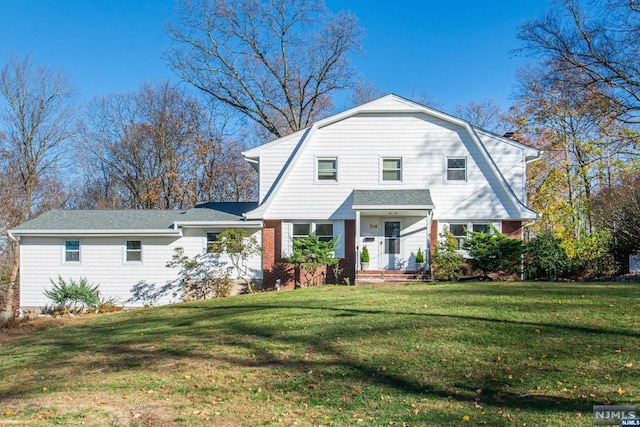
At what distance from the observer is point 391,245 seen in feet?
62.0

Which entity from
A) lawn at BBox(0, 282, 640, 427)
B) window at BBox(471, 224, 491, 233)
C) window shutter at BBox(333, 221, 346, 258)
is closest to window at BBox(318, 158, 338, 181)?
window shutter at BBox(333, 221, 346, 258)

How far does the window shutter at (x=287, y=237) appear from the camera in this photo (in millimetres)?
18875

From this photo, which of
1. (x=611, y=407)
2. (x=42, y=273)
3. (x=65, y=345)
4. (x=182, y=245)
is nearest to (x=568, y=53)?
(x=182, y=245)

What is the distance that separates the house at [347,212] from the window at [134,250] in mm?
37

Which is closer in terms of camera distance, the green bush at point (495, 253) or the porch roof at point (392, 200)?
the green bush at point (495, 253)

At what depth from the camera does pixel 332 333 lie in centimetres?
839

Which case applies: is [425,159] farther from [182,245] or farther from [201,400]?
[201,400]

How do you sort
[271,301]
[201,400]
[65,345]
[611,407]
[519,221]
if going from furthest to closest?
[519,221], [271,301], [65,345], [201,400], [611,407]

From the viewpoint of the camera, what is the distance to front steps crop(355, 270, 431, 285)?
17562 mm

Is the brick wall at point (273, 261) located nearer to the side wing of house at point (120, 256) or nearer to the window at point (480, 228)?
the side wing of house at point (120, 256)

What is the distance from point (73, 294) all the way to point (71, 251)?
5.86 feet

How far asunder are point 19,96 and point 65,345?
2654 cm

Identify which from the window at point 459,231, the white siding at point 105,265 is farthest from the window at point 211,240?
the window at point 459,231

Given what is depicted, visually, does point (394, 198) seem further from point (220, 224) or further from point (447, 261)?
point (220, 224)
